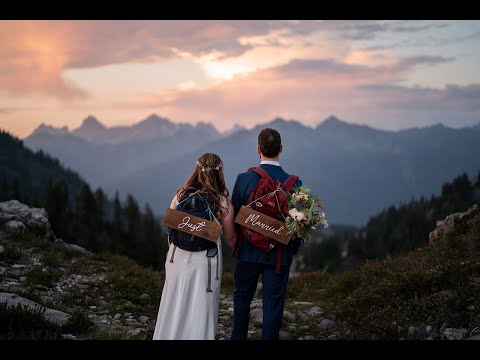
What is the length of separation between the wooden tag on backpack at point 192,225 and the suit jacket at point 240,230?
1.56ft

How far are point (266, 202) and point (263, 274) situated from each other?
1.07m

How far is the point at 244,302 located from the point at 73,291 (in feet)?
17.3

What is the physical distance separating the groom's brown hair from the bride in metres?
0.67

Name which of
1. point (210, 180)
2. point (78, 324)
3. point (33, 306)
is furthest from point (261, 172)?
point (33, 306)

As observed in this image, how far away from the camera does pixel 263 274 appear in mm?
7133

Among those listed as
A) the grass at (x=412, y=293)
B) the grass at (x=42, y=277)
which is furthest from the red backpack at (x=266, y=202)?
the grass at (x=42, y=277)

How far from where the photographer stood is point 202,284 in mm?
7098

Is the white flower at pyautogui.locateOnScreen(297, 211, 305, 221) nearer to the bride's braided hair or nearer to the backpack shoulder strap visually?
the backpack shoulder strap

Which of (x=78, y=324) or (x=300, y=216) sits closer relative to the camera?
(x=300, y=216)

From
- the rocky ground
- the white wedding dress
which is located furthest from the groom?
the rocky ground

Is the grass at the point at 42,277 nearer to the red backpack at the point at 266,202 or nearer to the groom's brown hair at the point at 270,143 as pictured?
the red backpack at the point at 266,202

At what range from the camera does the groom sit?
22.9ft

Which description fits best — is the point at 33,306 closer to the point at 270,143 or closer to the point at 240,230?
the point at 240,230

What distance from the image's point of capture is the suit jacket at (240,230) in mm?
6996
